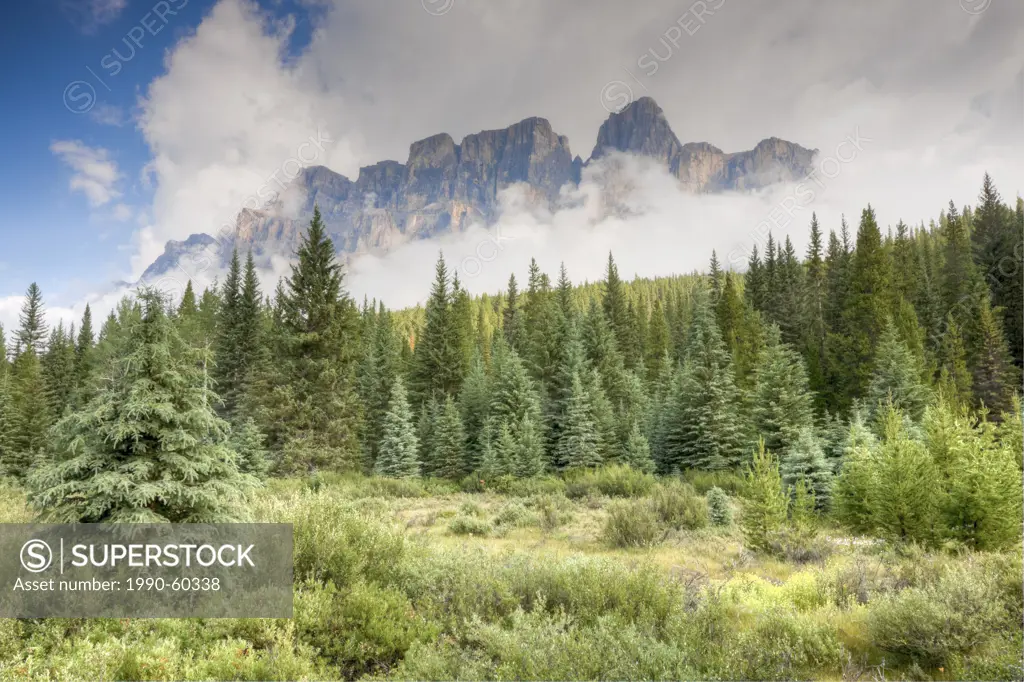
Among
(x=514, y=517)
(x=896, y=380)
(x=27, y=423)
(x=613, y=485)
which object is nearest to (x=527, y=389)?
(x=613, y=485)

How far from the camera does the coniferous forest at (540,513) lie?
5.25 metres

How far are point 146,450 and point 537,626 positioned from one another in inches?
241

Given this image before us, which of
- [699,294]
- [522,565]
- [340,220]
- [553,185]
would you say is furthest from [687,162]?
[522,565]

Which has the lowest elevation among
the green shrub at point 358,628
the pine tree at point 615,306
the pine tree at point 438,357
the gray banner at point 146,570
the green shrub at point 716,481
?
the green shrub at point 716,481

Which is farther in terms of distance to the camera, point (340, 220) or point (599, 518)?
point (340, 220)

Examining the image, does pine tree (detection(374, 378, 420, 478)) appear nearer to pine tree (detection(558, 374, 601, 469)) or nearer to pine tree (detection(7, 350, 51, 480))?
pine tree (detection(558, 374, 601, 469))

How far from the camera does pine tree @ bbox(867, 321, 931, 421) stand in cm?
3067

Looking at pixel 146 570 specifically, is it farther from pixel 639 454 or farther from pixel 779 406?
pixel 779 406

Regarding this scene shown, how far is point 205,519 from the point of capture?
748cm

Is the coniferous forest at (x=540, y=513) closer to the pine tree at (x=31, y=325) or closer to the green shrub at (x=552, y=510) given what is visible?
the green shrub at (x=552, y=510)

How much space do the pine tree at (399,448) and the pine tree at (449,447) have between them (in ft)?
4.84

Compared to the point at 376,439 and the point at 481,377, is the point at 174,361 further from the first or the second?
the point at 376,439

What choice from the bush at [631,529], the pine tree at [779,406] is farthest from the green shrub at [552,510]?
the pine tree at [779,406]

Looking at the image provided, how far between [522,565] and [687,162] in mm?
200669
